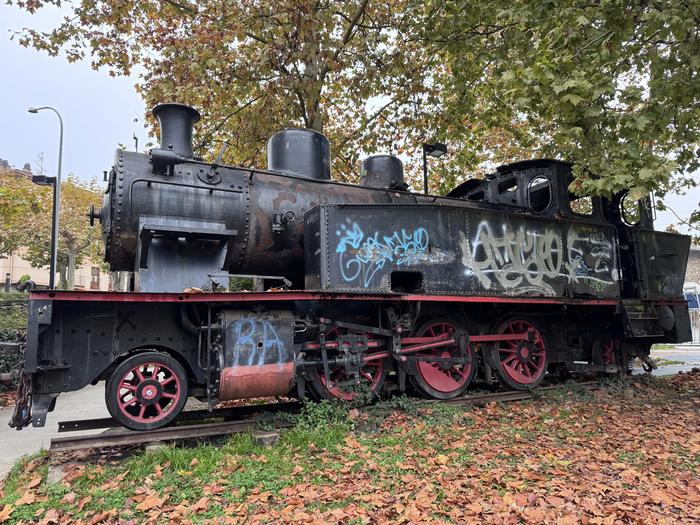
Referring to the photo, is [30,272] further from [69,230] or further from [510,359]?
[510,359]

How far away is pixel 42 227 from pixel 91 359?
25.5 m

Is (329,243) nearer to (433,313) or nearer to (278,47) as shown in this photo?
(433,313)

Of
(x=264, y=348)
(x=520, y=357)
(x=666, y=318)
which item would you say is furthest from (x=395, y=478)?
(x=666, y=318)

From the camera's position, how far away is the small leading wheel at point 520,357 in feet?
22.4

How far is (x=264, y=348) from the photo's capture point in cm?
479

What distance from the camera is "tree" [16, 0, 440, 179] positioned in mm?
8328

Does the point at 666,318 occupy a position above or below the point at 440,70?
below

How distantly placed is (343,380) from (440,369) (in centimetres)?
146

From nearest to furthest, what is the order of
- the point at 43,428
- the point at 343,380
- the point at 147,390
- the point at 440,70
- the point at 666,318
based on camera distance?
the point at 147,390, the point at 343,380, the point at 43,428, the point at 666,318, the point at 440,70

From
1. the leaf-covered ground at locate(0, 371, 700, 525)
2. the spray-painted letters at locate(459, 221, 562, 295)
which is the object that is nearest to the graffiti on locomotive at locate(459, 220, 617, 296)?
the spray-painted letters at locate(459, 221, 562, 295)

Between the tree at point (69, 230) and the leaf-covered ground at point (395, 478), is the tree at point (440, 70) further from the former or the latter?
the tree at point (69, 230)

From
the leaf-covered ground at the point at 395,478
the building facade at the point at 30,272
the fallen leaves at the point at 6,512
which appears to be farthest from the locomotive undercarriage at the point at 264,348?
the building facade at the point at 30,272

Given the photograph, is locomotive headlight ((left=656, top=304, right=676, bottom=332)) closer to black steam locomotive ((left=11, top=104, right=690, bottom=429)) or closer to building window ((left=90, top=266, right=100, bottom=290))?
black steam locomotive ((left=11, top=104, right=690, bottom=429))

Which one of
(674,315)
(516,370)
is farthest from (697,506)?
(674,315)
